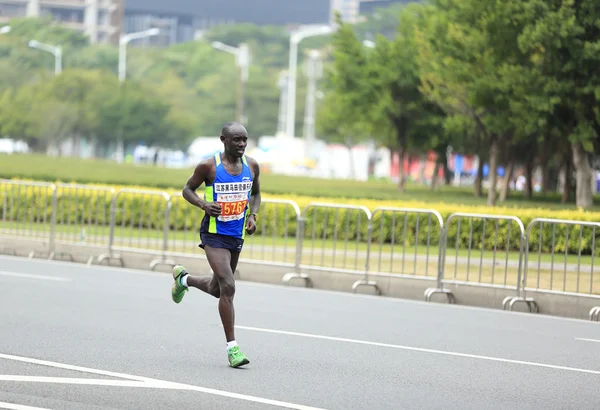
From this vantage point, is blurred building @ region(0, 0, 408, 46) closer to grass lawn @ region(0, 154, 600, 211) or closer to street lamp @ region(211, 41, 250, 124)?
street lamp @ region(211, 41, 250, 124)

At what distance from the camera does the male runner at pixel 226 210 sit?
9.85m

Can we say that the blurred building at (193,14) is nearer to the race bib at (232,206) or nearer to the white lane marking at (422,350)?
Answer: the white lane marking at (422,350)

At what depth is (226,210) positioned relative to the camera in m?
9.98

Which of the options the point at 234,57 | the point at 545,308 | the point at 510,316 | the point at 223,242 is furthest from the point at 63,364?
the point at 234,57

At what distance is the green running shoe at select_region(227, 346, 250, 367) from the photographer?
9.74 metres

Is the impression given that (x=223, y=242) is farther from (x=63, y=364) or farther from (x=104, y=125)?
(x=104, y=125)

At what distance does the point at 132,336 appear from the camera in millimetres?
11539

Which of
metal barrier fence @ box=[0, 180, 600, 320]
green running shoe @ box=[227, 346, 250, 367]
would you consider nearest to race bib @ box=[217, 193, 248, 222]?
green running shoe @ box=[227, 346, 250, 367]

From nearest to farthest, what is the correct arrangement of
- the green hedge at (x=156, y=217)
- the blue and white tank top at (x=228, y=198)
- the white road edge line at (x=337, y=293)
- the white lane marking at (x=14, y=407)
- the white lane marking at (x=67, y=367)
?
the white lane marking at (x=14, y=407) → the white lane marking at (x=67, y=367) → the blue and white tank top at (x=228, y=198) → the white road edge line at (x=337, y=293) → the green hedge at (x=156, y=217)

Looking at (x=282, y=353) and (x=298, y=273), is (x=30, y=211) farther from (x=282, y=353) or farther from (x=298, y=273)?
(x=282, y=353)

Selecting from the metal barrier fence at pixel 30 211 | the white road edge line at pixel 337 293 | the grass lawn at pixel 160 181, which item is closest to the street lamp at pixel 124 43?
the grass lawn at pixel 160 181

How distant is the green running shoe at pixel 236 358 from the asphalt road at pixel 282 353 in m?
0.08

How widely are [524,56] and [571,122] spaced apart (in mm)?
2125

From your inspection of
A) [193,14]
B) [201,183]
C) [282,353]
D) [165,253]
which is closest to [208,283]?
[201,183]
